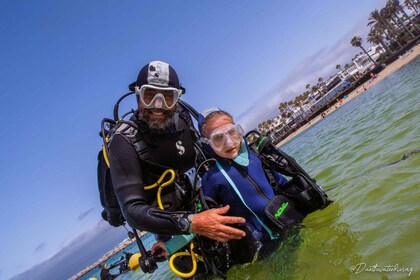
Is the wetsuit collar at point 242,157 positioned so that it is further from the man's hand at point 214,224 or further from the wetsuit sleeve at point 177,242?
the wetsuit sleeve at point 177,242

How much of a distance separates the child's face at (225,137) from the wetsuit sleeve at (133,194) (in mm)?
846

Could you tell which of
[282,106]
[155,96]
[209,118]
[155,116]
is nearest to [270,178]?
[209,118]

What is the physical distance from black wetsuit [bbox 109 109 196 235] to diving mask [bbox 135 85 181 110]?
0.28 m

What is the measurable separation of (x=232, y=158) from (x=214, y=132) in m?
0.37

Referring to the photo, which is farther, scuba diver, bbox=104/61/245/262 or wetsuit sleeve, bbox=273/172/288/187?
wetsuit sleeve, bbox=273/172/288/187

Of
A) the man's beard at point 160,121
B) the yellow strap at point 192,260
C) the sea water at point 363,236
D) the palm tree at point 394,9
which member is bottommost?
the sea water at point 363,236

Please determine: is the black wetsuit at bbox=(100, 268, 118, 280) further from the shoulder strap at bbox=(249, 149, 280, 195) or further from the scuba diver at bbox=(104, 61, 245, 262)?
the shoulder strap at bbox=(249, 149, 280, 195)

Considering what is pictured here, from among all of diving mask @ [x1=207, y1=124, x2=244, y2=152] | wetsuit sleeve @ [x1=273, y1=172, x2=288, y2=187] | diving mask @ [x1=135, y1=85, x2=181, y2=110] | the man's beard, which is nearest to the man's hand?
diving mask @ [x1=207, y1=124, x2=244, y2=152]

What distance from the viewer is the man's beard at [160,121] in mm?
3779

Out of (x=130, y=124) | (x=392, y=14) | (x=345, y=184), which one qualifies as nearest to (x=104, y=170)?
(x=130, y=124)

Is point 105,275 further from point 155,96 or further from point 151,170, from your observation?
point 155,96

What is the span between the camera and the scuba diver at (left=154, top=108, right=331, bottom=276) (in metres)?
3.27

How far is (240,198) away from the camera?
3.28 metres

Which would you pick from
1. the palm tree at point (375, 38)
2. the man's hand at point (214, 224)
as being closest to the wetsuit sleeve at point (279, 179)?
the man's hand at point (214, 224)
